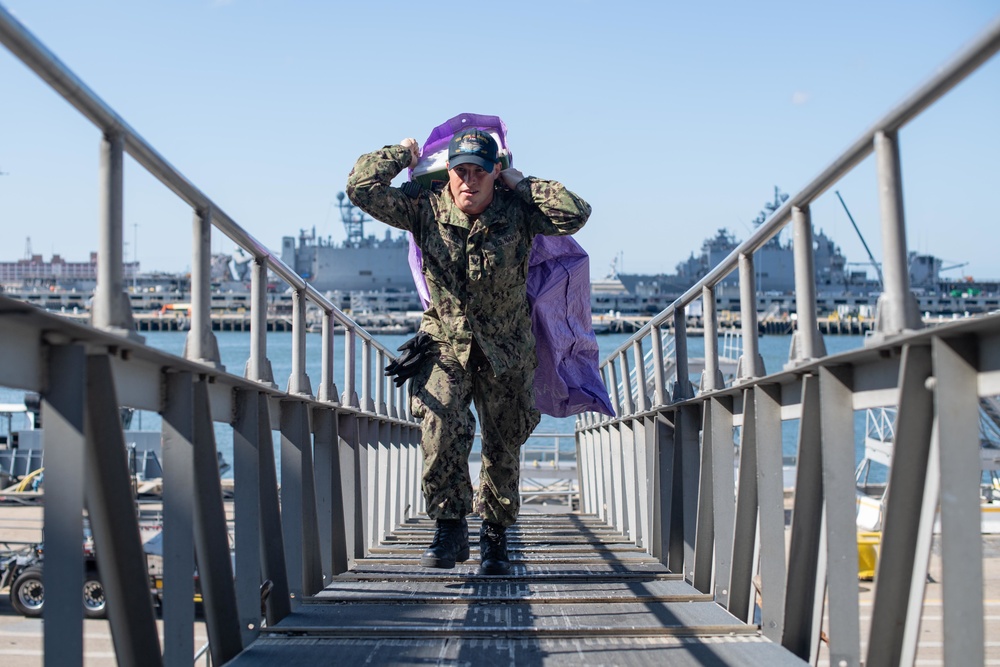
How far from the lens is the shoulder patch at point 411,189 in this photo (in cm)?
526

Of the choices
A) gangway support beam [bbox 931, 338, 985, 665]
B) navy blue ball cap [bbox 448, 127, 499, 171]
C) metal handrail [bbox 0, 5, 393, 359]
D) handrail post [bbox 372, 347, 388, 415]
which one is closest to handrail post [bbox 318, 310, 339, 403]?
metal handrail [bbox 0, 5, 393, 359]

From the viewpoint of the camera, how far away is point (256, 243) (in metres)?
→ 4.47

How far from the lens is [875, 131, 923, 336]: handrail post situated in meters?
2.86

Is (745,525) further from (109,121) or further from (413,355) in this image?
(109,121)

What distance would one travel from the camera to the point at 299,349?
563cm

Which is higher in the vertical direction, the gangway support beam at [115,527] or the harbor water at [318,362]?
the harbor water at [318,362]

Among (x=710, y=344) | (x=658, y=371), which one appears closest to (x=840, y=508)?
(x=710, y=344)

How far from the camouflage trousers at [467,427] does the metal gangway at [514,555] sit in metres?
0.37

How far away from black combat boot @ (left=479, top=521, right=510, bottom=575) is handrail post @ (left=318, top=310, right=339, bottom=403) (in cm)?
115

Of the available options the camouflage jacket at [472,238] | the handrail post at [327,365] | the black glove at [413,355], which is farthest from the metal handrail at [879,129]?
the handrail post at [327,365]

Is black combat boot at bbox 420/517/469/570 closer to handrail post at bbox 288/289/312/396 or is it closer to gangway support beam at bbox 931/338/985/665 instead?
handrail post at bbox 288/289/312/396

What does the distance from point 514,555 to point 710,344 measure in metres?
1.97

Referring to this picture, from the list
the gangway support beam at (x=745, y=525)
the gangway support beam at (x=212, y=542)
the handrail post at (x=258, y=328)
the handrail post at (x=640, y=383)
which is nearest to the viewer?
the gangway support beam at (x=212, y=542)

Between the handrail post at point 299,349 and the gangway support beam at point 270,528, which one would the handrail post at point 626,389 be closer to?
the handrail post at point 299,349
